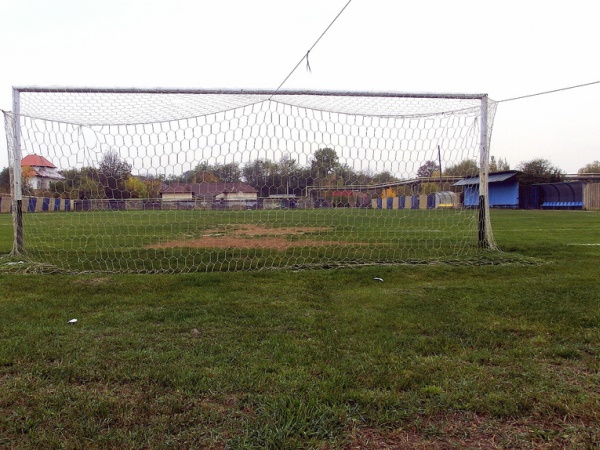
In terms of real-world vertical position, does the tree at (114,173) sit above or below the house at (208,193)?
above

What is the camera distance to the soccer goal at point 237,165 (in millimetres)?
6559

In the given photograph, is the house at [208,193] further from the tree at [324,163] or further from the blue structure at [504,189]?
the blue structure at [504,189]

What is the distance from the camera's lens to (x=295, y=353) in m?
2.77

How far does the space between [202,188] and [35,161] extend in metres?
2.68

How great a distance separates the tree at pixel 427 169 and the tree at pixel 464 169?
238mm

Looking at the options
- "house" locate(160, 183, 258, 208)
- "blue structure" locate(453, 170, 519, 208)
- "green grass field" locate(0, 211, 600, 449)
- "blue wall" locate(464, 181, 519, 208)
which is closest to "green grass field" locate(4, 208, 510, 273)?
"house" locate(160, 183, 258, 208)

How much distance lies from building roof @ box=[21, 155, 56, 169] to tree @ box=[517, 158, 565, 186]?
40051 millimetres

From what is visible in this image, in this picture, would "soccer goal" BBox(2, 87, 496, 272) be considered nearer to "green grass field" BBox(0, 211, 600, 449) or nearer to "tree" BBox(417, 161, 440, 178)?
"tree" BBox(417, 161, 440, 178)

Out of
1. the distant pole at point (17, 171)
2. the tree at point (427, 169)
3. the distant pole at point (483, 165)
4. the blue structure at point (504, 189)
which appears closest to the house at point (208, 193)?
the distant pole at point (17, 171)

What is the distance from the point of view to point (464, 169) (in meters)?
7.52

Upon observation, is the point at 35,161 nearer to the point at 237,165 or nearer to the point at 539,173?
the point at 237,165

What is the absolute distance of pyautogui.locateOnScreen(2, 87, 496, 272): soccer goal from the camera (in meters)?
6.56

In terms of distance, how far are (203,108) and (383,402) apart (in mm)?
5759

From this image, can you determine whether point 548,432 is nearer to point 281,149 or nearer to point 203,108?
point 281,149
